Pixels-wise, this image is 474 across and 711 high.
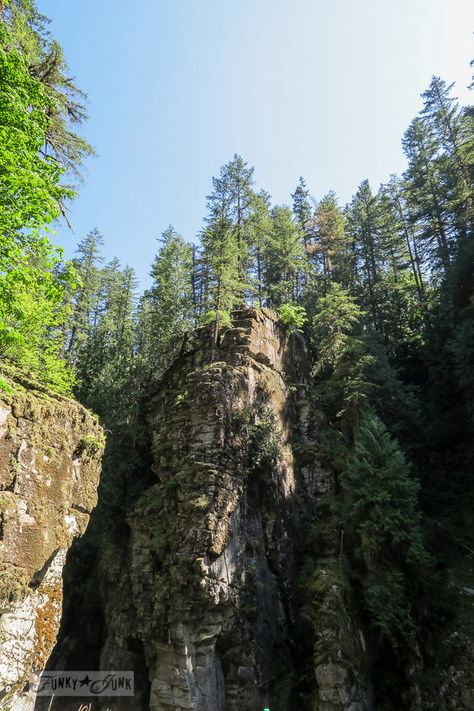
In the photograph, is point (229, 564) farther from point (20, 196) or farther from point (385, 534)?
point (20, 196)

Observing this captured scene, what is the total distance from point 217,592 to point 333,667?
14.3 feet

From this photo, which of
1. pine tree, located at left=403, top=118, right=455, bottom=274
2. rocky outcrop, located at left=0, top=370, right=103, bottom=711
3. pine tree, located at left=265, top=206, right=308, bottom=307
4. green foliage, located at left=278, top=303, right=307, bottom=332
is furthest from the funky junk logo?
pine tree, located at left=403, top=118, right=455, bottom=274

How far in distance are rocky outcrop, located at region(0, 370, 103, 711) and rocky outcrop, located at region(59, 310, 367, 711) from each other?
820 centimetres

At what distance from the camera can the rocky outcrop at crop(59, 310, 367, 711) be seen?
14.5 meters

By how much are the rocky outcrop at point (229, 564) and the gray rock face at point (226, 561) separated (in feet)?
0.16

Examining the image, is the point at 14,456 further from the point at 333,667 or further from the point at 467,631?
the point at 467,631

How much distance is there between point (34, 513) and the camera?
7523 mm

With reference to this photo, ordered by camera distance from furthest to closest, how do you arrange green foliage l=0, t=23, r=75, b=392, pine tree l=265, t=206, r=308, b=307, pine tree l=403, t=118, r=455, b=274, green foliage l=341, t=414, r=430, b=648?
pine tree l=265, t=206, r=308, b=307 < pine tree l=403, t=118, r=455, b=274 < green foliage l=341, t=414, r=430, b=648 < green foliage l=0, t=23, r=75, b=392

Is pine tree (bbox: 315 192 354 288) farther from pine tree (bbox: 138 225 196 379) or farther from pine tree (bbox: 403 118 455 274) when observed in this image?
pine tree (bbox: 138 225 196 379)

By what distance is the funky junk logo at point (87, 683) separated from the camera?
17.8 m

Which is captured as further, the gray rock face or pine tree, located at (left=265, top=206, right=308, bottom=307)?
pine tree, located at (left=265, top=206, right=308, bottom=307)

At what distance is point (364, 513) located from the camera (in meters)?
15.5

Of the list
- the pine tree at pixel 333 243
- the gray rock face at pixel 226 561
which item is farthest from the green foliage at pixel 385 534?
the pine tree at pixel 333 243

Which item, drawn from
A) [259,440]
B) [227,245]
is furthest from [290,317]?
[259,440]
